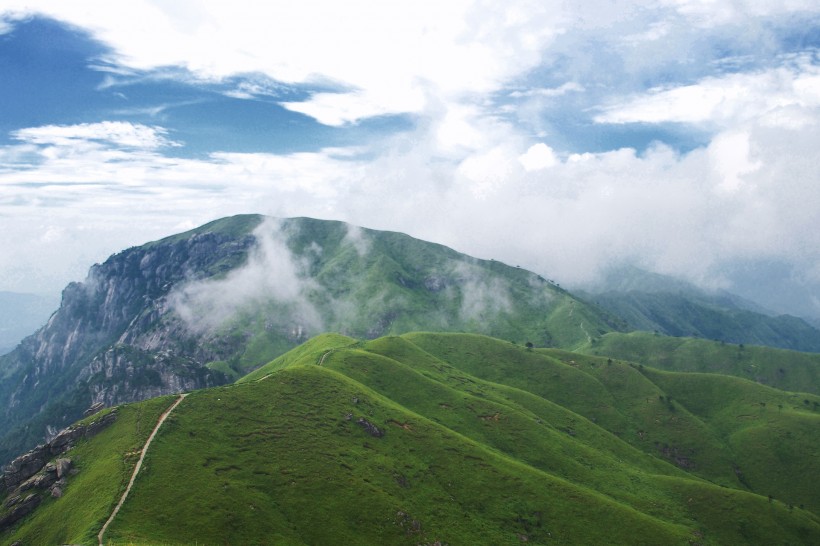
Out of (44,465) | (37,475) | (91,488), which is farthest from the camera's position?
(44,465)

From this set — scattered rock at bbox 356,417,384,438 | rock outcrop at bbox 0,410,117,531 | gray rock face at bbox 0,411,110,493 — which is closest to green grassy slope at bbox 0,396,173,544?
rock outcrop at bbox 0,410,117,531

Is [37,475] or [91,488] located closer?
[91,488]

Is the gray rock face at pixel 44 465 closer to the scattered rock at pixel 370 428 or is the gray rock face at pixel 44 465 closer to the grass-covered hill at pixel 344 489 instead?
the grass-covered hill at pixel 344 489

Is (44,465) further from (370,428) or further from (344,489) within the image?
(370,428)

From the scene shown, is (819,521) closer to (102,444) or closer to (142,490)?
(142,490)

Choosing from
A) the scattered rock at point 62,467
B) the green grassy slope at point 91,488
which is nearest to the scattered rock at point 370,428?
the green grassy slope at point 91,488

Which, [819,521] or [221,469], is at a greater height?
[221,469]

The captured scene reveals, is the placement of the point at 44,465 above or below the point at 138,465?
below

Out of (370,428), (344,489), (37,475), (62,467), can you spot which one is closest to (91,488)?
(62,467)

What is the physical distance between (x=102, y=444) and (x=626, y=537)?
156m

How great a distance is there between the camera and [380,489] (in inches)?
5531

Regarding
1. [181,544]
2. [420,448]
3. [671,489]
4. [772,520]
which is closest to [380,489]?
[420,448]

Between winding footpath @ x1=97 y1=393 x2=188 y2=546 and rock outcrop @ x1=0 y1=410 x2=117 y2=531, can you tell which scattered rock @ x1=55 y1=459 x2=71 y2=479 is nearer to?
rock outcrop @ x1=0 y1=410 x2=117 y2=531

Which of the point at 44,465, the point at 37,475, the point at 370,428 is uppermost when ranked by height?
the point at 44,465
